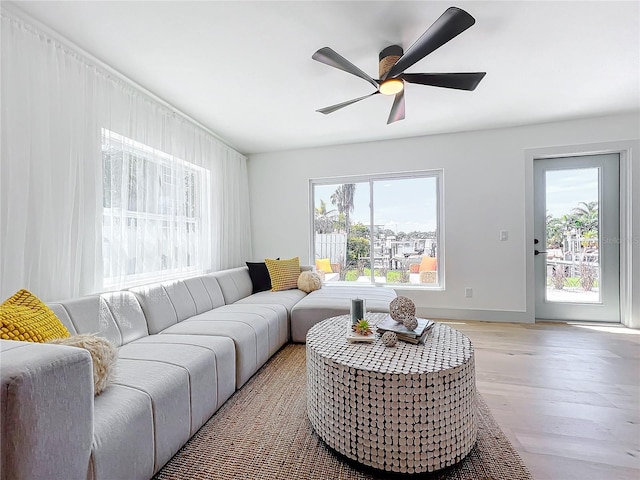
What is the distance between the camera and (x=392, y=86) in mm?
2062

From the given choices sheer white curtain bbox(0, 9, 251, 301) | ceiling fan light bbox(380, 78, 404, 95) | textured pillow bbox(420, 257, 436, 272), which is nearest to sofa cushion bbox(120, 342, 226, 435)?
sheer white curtain bbox(0, 9, 251, 301)

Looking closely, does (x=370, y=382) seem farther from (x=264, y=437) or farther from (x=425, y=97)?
(x=425, y=97)

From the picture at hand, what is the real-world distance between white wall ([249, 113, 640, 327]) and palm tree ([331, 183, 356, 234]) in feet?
0.74

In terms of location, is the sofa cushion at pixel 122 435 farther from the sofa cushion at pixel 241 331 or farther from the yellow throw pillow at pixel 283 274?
the yellow throw pillow at pixel 283 274

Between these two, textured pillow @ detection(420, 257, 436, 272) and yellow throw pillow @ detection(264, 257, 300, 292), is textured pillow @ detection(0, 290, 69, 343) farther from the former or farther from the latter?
textured pillow @ detection(420, 257, 436, 272)

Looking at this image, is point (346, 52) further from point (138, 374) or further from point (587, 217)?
point (587, 217)

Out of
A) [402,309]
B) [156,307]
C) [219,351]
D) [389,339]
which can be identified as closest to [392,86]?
[402,309]

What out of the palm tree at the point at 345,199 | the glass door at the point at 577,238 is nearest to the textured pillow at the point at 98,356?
the palm tree at the point at 345,199

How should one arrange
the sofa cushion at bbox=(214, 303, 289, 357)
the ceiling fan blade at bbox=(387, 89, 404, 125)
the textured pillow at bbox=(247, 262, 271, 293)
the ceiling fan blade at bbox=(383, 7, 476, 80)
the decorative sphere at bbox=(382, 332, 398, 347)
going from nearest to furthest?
the ceiling fan blade at bbox=(383, 7, 476, 80)
the decorative sphere at bbox=(382, 332, 398, 347)
the ceiling fan blade at bbox=(387, 89, 404, 125)
the sofa cushion at bbox=(214, 303, 289, 357)
the textured pillow at bbox=(247, 262, 271, 293)

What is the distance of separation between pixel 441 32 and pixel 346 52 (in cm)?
78

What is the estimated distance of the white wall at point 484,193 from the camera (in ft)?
11.3

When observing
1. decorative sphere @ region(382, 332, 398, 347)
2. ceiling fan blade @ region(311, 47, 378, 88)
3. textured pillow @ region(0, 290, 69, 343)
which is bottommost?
decorative sphere @ region(382, 332, 398, 347)

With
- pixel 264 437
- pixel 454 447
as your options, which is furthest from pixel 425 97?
pixel 264 437

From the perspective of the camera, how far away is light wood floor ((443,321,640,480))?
1.35 metres
